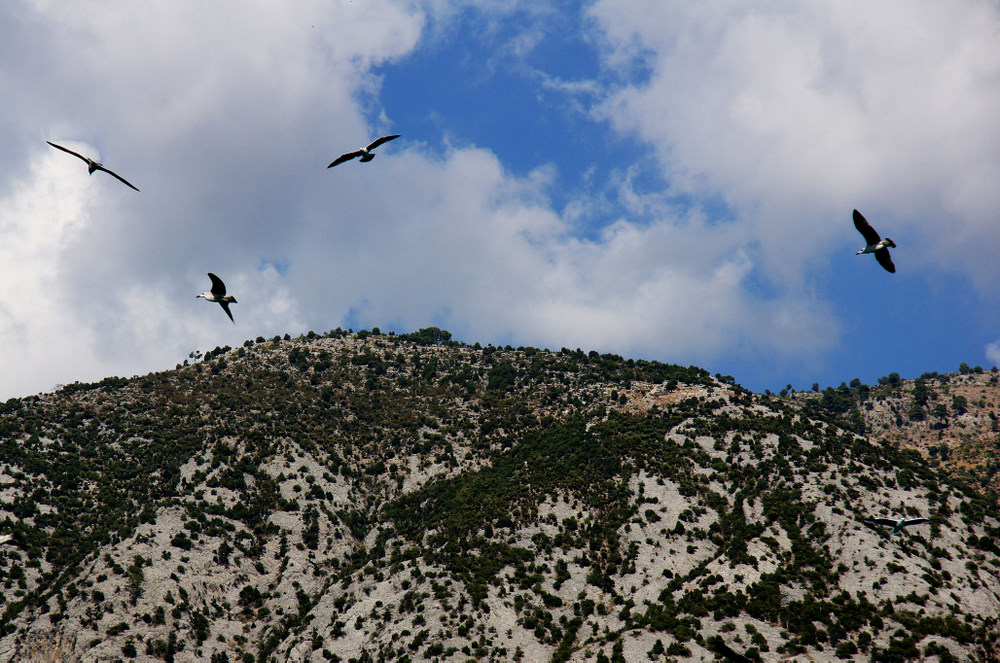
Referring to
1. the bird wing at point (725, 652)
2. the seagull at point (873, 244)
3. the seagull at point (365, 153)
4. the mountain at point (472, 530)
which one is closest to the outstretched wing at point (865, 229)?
the seagull at point (873, 244)

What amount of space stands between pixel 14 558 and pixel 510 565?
1912 inches

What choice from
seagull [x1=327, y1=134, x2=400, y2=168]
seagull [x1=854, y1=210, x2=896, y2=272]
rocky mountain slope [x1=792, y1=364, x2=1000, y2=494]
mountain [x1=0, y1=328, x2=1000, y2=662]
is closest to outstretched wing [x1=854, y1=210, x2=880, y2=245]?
seagull [x1=854, y1=210, x2=896, y2=272]

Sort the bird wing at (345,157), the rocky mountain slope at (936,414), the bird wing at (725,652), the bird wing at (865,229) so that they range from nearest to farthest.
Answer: the bird wing at (865,229), the bird wing at (345,157), the bird wing at (725,652), the rocky mountain slope at (936,414)

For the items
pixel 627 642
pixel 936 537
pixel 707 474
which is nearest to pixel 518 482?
pixel 707 474

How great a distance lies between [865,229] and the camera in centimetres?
3294

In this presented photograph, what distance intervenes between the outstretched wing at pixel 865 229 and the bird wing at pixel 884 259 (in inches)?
11.6

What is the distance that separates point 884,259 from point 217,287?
29.4 metres

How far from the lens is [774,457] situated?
89312 mm

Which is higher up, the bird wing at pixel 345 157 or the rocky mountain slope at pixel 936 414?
the rocky mountain slope at pixel 936 414

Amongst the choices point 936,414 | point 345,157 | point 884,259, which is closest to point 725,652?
point 884,259

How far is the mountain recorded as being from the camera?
6594 cm

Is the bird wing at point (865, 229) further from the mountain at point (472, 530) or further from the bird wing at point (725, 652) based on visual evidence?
the mountain at point (472, 530)

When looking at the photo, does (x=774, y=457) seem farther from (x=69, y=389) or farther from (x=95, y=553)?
(x=69, y=389)

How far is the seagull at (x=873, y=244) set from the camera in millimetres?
32594
